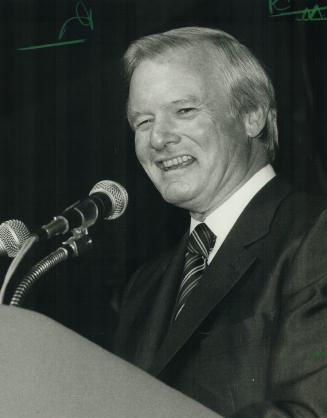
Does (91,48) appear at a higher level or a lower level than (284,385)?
higher

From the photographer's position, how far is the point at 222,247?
5.85 feet

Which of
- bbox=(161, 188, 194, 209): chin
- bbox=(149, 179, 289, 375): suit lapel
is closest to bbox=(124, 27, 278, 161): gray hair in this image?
bbox=(149, 179, 289, 375): suit lapel

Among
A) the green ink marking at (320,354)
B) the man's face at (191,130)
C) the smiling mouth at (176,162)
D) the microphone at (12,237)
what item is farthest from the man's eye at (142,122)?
the green ink marking at (320,354)

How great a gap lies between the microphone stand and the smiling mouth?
1.07 feet

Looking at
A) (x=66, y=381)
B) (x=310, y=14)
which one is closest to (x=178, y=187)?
(x=310, y=14)

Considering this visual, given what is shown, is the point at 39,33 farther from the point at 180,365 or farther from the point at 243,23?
the point at 180,365

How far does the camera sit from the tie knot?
6.19 feet

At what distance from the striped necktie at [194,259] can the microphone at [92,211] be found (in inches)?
9.0

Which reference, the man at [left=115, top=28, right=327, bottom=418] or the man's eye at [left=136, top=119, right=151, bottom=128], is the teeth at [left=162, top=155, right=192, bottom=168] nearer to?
the man at [left=115, top=28, right=327, bottom=418]

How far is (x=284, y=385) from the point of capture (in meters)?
1.44

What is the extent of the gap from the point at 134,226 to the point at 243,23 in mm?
573

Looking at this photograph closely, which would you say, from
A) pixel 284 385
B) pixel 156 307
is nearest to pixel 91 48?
pixel 156 307

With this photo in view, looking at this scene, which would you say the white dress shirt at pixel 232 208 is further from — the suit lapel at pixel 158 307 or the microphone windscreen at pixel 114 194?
the microphone windscreen at pixel 114 194

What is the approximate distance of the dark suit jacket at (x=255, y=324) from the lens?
1.44 metres
